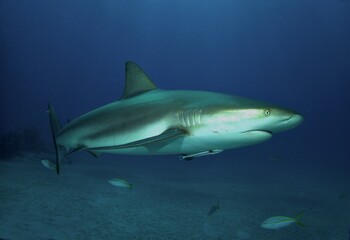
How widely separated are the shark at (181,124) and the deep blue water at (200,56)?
24279 millimetres

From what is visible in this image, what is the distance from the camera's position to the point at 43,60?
109812mm

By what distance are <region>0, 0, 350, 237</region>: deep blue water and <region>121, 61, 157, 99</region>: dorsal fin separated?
78.0ft

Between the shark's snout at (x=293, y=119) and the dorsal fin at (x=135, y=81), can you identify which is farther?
the dorsal fin at (x=135, y=81)

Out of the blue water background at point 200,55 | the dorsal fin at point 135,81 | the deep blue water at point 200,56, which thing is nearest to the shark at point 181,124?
the dorsal fin at point 135,81

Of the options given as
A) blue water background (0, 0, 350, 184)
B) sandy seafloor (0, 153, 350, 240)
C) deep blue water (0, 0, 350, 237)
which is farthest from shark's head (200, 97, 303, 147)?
deep blue water (0, 0, 350, 237)

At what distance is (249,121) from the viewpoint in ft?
8.52

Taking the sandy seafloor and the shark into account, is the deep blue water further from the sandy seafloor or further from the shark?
the shark

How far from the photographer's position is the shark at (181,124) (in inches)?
103

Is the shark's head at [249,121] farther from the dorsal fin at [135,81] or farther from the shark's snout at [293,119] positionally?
the dorsal fin at [135,81]

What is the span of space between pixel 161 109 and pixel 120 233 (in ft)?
10.6

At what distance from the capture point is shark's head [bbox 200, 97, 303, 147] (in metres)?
2.54

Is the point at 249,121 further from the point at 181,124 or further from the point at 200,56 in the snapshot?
the point at 200,56

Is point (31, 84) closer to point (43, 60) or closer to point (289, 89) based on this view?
point (43, 60)

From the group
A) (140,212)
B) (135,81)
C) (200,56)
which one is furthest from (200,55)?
(135,81)
